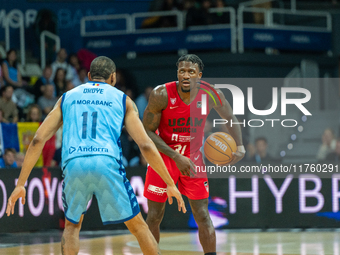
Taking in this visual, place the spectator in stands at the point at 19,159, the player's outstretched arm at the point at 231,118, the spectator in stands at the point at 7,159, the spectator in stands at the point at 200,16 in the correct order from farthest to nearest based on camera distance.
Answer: the spectator in stands at the point at 200,16, the spectator in stands at the point at 19,159, the spectator in stands at the point at 7,159, the player's outstretched arm at the point at 231,118

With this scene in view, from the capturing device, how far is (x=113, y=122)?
4.35 m

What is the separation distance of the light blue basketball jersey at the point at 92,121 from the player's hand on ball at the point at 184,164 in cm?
116

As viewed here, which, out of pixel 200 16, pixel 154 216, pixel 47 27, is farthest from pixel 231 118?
pixel 47 27

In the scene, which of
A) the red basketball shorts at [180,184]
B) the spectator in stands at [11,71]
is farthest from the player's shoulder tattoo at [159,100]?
the spectator in stands at [11,71]

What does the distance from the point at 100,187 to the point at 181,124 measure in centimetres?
167

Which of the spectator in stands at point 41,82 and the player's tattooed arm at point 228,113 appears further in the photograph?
the spectator in stands at point 41,82

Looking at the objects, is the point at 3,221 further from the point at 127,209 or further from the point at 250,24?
the point at 250,24

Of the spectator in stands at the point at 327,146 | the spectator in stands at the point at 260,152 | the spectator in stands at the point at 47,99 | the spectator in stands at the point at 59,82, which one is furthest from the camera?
the spectator in stands at the point at 59,82

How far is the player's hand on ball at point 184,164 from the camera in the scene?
539 cm

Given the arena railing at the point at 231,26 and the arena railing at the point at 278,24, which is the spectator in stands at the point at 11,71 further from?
the arena railing at the point at 278,24

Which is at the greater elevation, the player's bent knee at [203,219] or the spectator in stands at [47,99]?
the spectator in stands at [47,99]

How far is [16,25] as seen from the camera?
1507 cm

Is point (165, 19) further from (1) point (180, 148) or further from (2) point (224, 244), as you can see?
(1) point (180, 148)

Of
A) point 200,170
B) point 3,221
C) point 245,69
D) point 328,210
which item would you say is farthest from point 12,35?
point 200,170
